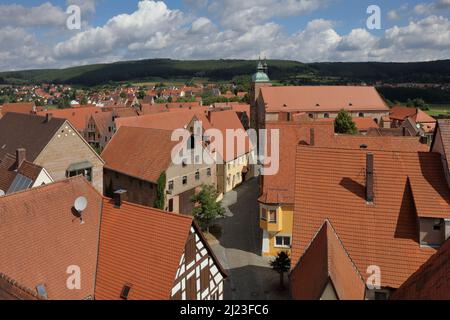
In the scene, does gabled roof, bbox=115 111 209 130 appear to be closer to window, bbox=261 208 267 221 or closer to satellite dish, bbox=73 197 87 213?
window, bbox=261 208 267 221

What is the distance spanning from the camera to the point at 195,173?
3719 cm

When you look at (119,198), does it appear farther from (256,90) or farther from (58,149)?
(256,90)

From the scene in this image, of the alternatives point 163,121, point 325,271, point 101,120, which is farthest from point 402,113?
point 325,271

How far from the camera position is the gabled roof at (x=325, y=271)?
46.2 feet

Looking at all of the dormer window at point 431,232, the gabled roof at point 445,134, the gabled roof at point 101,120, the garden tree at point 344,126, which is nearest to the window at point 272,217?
the dormer window at point 431,232

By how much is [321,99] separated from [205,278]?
65.0 meters

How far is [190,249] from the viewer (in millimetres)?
16922

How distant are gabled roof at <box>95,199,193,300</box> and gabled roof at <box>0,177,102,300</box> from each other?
2.25 feet

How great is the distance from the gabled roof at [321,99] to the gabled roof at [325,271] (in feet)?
186

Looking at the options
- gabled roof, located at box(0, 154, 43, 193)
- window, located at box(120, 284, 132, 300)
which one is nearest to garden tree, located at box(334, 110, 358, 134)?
gabled roof, located at box(0, 154, 43, 193)

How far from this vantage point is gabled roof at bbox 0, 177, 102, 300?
15.6 m
